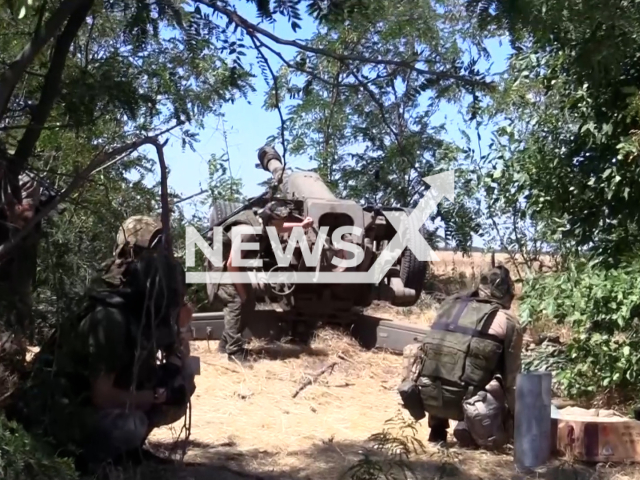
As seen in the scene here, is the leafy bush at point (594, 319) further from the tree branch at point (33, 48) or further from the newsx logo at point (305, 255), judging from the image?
the tree branch at point (33, 48)

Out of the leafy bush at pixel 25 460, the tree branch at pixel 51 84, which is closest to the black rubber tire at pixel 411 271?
the tree branch at pixel 51 84

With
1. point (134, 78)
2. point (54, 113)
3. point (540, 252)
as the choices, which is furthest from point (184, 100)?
point (540, 252)

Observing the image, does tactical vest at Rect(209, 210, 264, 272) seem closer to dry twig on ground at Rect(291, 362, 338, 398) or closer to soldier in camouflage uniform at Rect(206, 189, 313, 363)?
soldier in camouflage uniform at Rect(206, 189, 313, 363)

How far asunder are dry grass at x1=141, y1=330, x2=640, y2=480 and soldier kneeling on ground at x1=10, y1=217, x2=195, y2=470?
22.5 inches

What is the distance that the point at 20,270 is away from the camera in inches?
170

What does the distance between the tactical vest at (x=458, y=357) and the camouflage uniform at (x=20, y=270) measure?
113 inches

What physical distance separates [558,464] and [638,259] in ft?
4.95

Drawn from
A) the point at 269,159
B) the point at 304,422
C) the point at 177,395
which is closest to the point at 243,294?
the point at 269,159

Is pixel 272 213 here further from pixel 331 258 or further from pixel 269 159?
pixel 269 159

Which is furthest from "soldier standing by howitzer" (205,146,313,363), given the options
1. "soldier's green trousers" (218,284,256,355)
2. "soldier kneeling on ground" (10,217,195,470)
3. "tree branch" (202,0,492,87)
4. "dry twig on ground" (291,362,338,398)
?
"tree branch" (202,0,492,87)

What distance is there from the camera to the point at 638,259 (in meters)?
6.59

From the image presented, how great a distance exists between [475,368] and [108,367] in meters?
2.61

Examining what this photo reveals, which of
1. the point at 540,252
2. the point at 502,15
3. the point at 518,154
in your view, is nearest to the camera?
the point at 502,15

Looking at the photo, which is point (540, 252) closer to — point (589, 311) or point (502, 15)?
point (589, 311)
